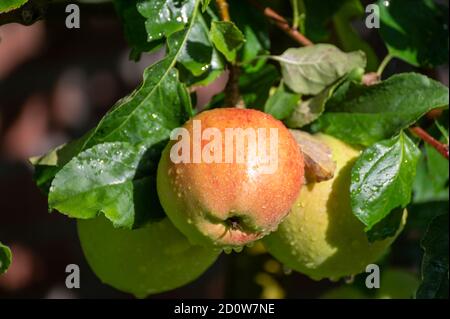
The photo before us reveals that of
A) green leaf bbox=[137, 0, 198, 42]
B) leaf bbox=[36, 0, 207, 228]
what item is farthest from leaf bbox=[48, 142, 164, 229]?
green leaf bbox=[137, 0, 198, 42]

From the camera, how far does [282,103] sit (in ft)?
2.67

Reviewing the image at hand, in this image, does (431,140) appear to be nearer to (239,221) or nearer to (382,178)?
(382,178)

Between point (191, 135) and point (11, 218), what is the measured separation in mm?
708

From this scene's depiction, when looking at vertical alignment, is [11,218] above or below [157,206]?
below

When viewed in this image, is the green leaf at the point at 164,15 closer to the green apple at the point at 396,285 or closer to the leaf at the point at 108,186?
the leaf at the point at 108,186

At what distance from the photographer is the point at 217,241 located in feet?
2.28

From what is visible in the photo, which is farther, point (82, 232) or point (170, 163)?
point (82, 232)

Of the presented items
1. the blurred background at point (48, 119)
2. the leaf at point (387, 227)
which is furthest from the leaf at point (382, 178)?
the blurred background at point (48, 119)

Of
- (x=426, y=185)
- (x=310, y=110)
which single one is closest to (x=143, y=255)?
(x=310, y=110)
